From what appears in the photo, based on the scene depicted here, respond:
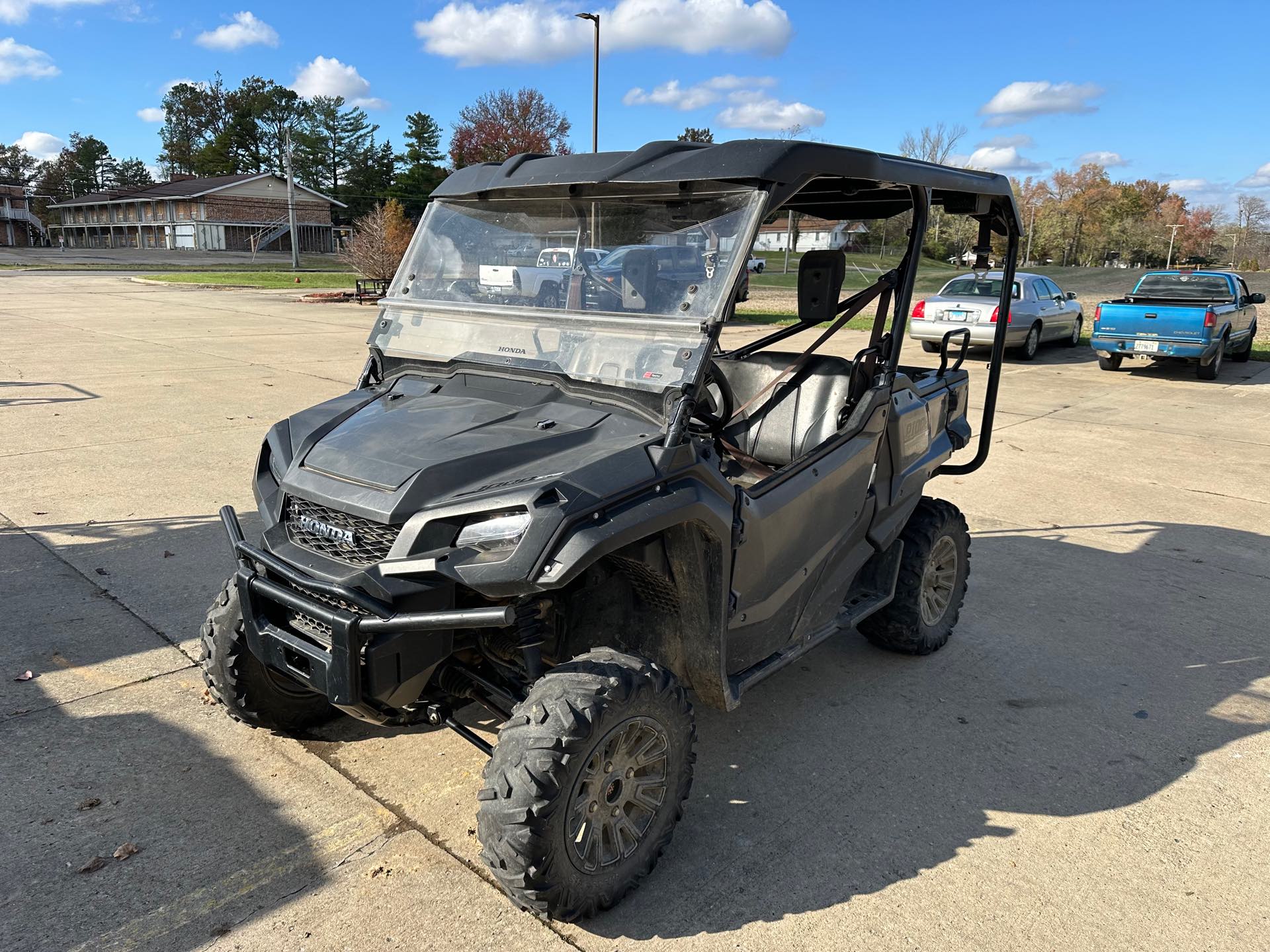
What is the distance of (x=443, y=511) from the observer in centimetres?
250

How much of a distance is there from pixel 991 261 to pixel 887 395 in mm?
1322

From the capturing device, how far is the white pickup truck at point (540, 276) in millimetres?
3326

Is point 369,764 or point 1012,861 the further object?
point 369,764

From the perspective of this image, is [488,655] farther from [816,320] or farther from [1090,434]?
[1090,434]

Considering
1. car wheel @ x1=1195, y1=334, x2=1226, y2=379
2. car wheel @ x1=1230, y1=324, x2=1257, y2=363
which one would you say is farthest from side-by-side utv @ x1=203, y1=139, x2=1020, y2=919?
car wheel @ x1=1230, y1=324, x2=1257, y2=363

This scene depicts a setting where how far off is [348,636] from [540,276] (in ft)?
5.21

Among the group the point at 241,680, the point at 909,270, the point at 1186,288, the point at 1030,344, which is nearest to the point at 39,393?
the point at 241,680

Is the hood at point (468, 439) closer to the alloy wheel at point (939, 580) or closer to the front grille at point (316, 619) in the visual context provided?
the front grille at point (316, 619)

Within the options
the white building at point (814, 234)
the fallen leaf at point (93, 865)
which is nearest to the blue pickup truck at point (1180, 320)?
the white building at point (814, 234)

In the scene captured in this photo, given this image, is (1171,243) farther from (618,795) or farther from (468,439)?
(618,795)

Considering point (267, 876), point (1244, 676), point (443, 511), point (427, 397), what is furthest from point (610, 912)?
point (1244, 676)

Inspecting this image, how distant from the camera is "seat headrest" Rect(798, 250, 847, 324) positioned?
11.2ft

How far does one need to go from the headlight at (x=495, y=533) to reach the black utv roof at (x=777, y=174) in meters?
1.27

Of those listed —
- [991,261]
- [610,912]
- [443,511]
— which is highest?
[991,261]
